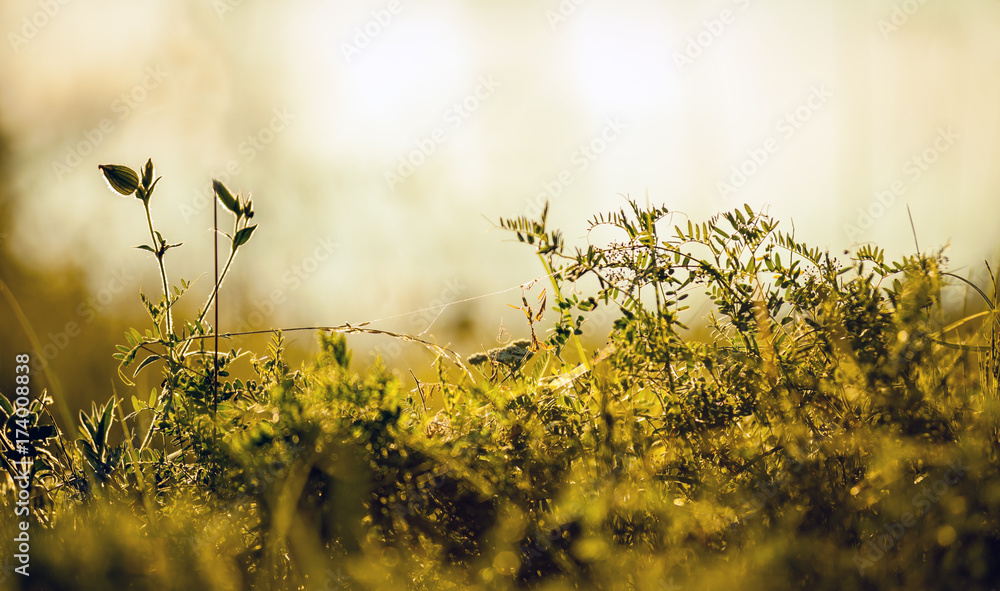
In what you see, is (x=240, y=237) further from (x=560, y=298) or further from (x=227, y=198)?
(x=560, y=298)

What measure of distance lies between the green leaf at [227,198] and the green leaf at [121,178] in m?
0.23

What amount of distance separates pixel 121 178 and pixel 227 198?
27 cm

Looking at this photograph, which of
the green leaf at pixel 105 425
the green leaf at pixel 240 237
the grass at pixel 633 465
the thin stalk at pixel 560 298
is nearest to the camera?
the grass at pixel 633 465

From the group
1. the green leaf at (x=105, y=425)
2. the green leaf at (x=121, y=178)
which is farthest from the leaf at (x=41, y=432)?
the green leaf at (x=121, y=178)

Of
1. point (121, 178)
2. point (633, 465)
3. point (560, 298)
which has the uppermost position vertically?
point (121, 178)

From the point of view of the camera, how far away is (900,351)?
3.69 ft

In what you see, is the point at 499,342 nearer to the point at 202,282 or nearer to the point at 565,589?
the point at 565,589

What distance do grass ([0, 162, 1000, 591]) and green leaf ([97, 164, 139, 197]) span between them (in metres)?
0.51

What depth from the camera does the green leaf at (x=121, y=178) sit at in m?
1.45

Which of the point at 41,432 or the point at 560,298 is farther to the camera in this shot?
the point at 41,432

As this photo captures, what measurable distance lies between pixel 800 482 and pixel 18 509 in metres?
1.48

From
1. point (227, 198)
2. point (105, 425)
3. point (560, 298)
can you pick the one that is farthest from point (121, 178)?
point (560, 298)

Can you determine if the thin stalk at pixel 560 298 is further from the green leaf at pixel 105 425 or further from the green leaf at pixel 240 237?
the green leaf at pixel 105 425

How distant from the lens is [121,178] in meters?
1.46
